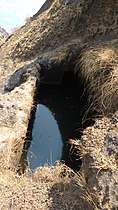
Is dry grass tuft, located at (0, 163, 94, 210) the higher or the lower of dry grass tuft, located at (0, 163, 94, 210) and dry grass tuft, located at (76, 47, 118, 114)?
the lower

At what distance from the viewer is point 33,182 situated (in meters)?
6.12

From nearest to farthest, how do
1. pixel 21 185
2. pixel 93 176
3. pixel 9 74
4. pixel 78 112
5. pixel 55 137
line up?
pixel 93 176 → pixel 21 185 → pixel 55 137 → pixel 78 112 → pixel 9 74

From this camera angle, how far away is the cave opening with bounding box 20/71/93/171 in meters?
8.09

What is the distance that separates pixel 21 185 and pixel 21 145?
66.3 inches

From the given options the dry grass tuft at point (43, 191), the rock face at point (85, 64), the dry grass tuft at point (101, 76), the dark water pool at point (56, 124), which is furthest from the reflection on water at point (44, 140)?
the dry grass tuft at point (43, 191)

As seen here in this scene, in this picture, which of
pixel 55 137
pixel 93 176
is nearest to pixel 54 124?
pixel 55 137

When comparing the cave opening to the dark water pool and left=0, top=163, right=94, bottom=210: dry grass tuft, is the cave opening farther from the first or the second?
left=0, top=163, right=94, bottom=210: dry grass tuft

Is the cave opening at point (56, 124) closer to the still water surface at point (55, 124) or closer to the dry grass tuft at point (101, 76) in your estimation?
the still water surface at point (55, 124)

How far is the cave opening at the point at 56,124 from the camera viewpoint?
8.09 meters

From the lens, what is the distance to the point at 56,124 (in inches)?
373

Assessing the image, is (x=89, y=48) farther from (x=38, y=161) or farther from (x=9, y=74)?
(x=38, y=161)

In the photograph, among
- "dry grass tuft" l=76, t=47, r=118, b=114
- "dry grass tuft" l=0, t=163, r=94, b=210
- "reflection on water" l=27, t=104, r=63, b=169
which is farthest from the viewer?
"reflection on water" l=27, t=104, r=63, b=169

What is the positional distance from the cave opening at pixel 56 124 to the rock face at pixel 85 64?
1.21 feet

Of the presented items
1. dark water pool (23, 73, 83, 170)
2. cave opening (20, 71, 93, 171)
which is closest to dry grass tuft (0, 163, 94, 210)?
cave opening (20, 71, 93, 171)
